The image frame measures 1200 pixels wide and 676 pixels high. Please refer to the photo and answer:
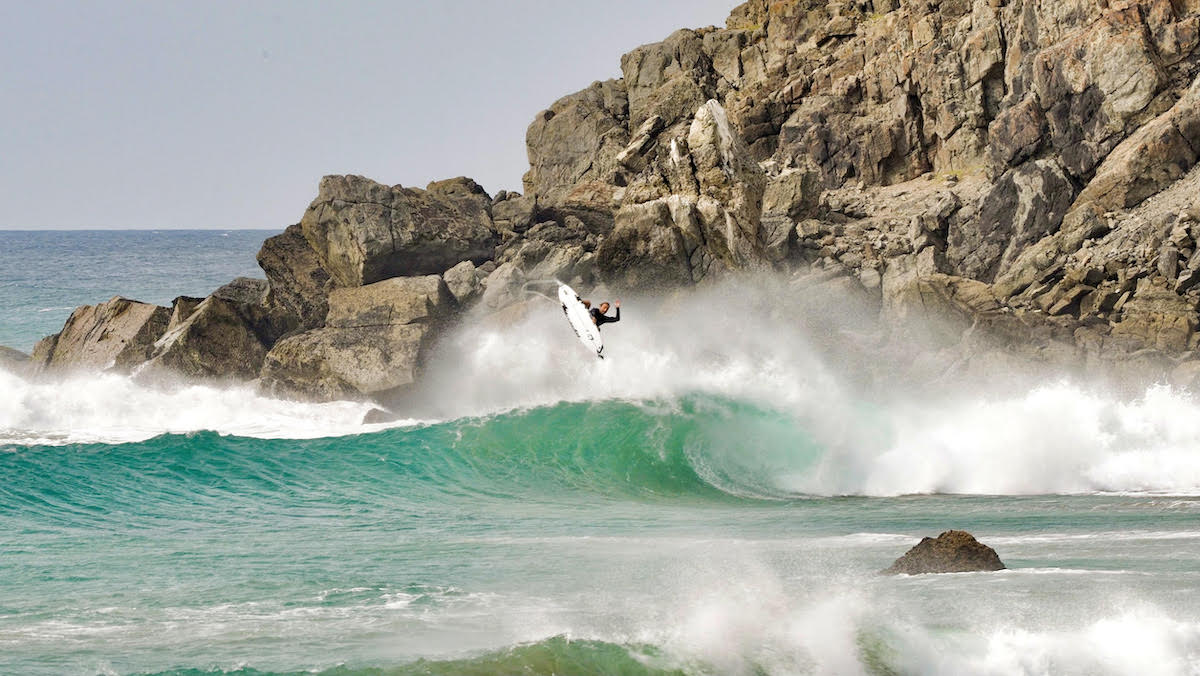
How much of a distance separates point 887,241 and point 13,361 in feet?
101

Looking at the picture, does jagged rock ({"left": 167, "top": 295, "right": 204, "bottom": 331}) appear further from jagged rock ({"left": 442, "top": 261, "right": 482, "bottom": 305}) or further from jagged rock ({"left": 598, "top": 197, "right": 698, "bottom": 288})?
jagged rock ({"left": 598, "top": 197, "right": 698, "bottom": 288})

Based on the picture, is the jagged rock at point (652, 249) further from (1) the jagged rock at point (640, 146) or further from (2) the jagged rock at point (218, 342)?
(1) the jagged rock at point (640, 146)

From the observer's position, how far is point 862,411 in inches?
1085

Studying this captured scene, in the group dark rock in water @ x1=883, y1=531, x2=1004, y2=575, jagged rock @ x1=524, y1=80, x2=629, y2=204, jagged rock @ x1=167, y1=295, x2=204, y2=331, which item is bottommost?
dark rock in water @ x1=883, y1=531, x2=1004, y2=575

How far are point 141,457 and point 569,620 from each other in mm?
17840

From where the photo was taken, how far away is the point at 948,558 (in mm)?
13188

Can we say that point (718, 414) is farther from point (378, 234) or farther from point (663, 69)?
point (663, 69)

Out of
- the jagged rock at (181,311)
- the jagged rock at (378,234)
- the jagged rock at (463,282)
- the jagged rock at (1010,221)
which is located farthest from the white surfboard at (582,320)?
the jagged rock at (1010,221)

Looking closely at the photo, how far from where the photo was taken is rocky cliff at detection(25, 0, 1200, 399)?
99.5ft

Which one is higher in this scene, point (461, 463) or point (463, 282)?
point (463, 282)

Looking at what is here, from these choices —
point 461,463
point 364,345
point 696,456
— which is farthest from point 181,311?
point 696,456

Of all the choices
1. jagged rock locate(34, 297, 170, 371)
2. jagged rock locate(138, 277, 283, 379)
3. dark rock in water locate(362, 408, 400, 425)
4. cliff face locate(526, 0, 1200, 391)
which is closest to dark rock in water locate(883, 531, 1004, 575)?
cliff face locate(526, 0, 1200, 391)

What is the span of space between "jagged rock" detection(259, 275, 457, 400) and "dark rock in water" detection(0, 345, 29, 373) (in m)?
9.75

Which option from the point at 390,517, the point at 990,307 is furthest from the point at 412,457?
the point at 990,307
